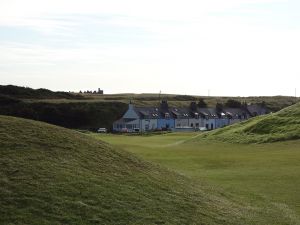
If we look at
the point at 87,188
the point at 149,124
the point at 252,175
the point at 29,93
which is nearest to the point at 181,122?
the point at 149,124

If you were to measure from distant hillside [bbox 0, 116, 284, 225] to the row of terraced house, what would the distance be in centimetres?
11413

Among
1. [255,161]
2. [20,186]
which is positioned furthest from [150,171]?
[255,161]

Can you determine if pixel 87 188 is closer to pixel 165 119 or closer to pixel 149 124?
pixel 149 124

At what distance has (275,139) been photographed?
57125 mm

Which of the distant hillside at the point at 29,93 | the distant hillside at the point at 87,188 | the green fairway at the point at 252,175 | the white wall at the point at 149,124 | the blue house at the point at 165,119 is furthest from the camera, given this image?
the distant hillside at the point at 29,93

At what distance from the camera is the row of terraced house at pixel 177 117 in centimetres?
14062

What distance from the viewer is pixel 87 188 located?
15328 mm

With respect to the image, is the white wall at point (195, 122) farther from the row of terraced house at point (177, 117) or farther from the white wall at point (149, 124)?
the white wall at point (149, 124)

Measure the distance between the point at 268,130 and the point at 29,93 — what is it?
122551mm

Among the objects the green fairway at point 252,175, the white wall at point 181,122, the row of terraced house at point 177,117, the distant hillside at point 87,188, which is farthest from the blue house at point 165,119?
the distant hillside at point 87,188

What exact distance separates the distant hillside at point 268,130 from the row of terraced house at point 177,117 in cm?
6619

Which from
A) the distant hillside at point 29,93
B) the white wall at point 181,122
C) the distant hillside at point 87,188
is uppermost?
the distant hillside at point 29,93

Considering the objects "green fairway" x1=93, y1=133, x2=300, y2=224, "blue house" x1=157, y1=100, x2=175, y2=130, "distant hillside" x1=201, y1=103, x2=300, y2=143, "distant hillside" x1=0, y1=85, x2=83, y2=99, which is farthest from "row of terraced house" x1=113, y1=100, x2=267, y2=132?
"green fairway" x1=93, y1=133, x2=300, y2=224

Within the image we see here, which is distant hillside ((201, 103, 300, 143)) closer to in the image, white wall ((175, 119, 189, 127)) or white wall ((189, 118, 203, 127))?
white wall ((175, 119, 189, 127))
